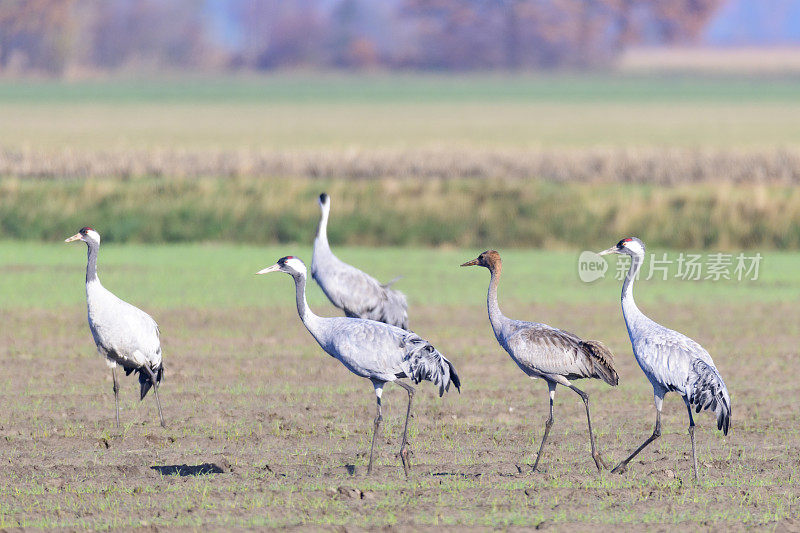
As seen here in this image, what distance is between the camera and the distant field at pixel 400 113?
228ft

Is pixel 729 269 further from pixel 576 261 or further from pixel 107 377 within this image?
pixel 107 377

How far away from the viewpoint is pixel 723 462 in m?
11.0

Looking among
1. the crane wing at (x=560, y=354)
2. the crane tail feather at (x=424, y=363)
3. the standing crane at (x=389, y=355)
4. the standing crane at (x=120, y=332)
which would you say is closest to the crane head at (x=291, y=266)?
the standing crane at (x=389, y=355)

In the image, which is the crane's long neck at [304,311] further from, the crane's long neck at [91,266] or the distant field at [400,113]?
the distant field at [400,113]

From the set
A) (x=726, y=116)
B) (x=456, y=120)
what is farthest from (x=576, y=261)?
(x=726, y=116)

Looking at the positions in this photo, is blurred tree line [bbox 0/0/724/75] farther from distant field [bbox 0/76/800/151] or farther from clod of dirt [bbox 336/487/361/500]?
clod of dirt [bbox 336/487/361/500]

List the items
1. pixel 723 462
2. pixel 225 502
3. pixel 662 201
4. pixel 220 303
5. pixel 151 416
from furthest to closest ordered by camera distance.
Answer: pixel 662 201 < pixel 220 303 < pixel 151 416 < pixel 723 462 < pixel 225 502

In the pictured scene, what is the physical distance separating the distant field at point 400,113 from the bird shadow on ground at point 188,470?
139ft

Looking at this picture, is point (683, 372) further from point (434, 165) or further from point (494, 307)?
point (434, 165)

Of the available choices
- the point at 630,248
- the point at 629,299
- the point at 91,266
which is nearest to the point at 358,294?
the point at 91,266

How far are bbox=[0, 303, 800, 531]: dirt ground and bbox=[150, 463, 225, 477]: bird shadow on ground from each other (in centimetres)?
2

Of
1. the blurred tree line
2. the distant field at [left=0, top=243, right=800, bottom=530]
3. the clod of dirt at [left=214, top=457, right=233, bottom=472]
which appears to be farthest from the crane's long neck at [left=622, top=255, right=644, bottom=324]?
the blurred tree line

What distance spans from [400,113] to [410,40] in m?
82.4

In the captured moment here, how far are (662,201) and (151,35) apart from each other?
480 feet
